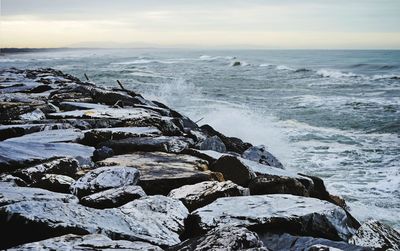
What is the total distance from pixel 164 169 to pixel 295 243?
139 cm

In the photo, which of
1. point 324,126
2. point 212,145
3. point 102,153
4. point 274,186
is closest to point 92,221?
point 274,186

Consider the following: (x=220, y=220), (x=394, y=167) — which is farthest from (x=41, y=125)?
(x=394, y=167)

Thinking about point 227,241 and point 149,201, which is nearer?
point 227,241

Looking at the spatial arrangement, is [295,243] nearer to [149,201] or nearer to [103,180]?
[149,201]

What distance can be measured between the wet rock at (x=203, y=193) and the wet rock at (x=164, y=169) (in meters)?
0.18

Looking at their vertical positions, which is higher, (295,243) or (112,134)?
(112,134)

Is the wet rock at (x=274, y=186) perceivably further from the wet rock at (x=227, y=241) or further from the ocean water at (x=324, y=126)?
the ocean water at (x=324, y=126)

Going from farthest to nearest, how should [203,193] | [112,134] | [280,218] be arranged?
[112,134], [203,193], [280,218]

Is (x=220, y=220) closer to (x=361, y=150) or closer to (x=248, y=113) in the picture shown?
(x=361, y=150)

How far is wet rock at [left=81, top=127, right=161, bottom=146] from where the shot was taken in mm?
4062

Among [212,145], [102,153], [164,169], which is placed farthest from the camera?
[212,145]

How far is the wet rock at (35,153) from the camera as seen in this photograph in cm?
303

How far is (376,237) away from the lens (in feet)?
7.55

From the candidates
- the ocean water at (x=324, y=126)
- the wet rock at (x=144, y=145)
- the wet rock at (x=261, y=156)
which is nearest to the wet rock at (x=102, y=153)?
the wet rock at (x=144, y=145)
